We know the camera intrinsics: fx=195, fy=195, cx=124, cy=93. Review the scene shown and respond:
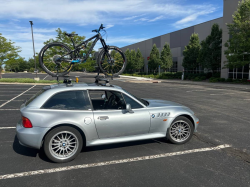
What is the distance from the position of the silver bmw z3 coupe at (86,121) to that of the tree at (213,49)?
2480cm

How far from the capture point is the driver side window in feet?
13.8

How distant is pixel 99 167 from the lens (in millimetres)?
3504

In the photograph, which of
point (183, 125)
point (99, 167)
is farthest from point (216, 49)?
point (99, 167)

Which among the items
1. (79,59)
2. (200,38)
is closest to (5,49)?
(79,59)

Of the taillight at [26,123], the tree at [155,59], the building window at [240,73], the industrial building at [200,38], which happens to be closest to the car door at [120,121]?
the taillight at [26,123]

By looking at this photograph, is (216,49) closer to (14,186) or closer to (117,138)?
(117,138)

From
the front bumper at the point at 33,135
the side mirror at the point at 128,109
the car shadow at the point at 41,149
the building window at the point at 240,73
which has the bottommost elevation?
the car shadow at the point at 41,149

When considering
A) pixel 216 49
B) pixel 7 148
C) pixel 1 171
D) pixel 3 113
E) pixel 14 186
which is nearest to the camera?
pixel 14 186

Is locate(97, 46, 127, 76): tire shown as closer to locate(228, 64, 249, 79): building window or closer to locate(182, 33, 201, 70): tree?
locate(228, 64, 249, 79): building window

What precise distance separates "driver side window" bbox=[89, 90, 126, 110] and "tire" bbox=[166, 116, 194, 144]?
125 centimetres

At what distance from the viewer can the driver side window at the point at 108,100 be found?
4.21 m

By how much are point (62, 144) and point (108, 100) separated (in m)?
1.50

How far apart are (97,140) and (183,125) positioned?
6.62ft

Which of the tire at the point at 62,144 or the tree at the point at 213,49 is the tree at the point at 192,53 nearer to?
the tree at the point at 213,49
